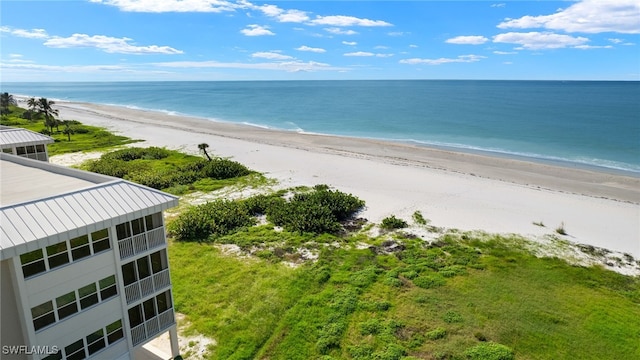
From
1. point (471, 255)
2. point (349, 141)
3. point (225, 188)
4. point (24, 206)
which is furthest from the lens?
point (349, 141)

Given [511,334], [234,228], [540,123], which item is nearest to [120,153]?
[234,228]

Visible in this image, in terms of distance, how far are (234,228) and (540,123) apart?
250ft

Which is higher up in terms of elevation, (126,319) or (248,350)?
(126,319)

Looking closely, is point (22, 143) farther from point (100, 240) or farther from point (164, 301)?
point (100, 240)

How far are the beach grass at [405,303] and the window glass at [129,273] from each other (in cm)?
453

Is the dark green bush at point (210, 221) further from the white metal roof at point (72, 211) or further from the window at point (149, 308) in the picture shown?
the white metal roof at point (72, 211)

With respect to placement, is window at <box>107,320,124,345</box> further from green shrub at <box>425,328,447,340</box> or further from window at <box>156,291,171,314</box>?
green shrub at <box>425,328,447,340</box>

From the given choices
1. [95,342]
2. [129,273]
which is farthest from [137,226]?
[95,342]

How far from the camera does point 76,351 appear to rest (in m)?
11.9

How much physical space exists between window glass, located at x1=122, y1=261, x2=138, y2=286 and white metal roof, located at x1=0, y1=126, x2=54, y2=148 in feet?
54.2

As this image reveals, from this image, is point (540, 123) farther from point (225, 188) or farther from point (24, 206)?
point (24, 206)

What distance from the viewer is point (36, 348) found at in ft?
35.4

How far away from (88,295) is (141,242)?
209cm

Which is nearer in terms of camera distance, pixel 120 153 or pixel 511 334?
pixel 511 334
